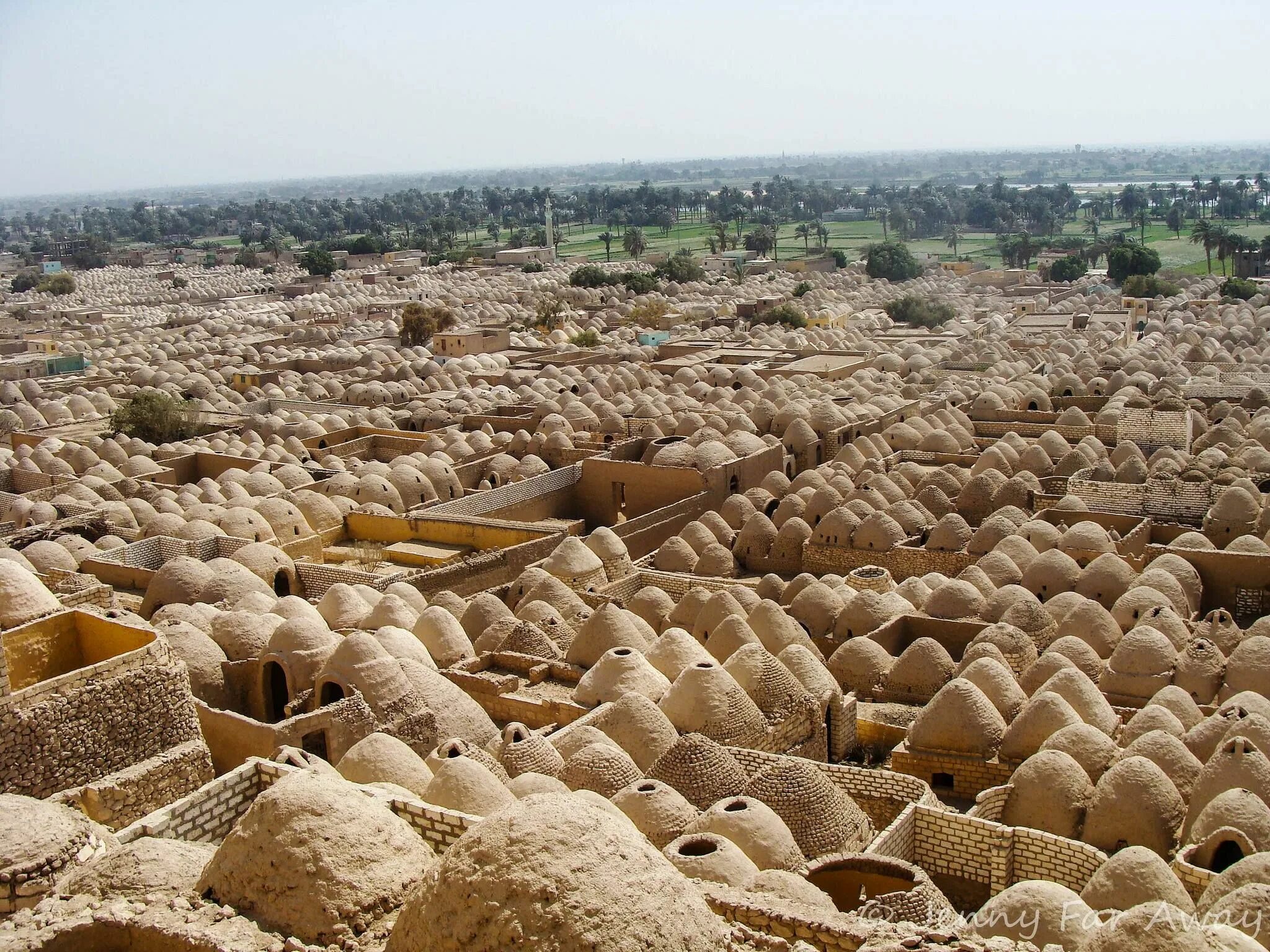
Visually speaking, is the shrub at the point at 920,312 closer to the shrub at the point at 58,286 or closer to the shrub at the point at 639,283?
the shrub at the point at 639,283

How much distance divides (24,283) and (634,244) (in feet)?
141

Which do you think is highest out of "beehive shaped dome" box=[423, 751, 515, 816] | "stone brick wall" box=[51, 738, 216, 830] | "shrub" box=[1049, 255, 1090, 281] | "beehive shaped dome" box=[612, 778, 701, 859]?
"shrub" box=[1049, 255, 1090, 281]

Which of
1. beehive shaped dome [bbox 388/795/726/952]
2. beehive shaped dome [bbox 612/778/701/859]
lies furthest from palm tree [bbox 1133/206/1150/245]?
beehive shaped dome [bbox 388/795/726/952]

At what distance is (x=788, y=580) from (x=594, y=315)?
122 feet

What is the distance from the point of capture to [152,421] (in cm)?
3102

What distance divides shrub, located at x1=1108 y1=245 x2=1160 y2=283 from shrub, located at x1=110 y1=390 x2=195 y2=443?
4530 centimetres

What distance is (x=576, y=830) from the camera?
5086 mm

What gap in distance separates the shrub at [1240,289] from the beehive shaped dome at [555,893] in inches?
2104

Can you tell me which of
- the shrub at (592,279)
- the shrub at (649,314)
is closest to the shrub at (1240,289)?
the shrub at (649,314)

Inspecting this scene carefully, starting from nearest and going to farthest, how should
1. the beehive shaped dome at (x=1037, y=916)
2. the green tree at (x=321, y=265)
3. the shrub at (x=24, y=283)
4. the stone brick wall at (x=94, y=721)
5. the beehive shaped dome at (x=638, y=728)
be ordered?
the beehive shaped dome at (x=1037, y=916) < the stone brick wall at (x=94, y=721) < the beehive shaped dome at (x=638, y=728) < the green tree at (x=321, y=265) < the shrub at (x=24, y=283)

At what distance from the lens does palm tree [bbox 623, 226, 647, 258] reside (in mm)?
93375

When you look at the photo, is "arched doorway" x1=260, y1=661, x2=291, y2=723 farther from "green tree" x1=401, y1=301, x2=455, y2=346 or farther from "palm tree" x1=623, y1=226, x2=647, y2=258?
"palm tree" x1=623, y1=226, x2=647, y2=258

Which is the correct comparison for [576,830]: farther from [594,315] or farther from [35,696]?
[594,315]

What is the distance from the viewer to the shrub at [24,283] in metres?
88.3
